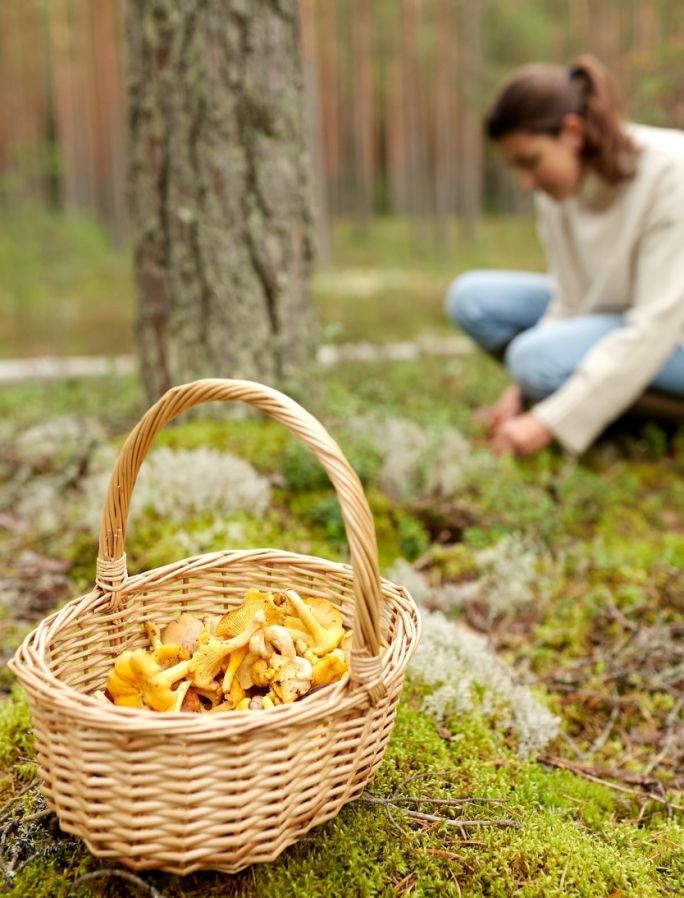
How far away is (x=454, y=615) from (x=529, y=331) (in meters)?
2.32

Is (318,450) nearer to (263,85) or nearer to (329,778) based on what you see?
(329,778)

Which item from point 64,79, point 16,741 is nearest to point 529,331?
point 16,741

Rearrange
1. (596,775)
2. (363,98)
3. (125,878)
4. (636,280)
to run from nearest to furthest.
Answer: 1. (125,878)
2. (596,775)
3. (636,280)
4. (363,98)

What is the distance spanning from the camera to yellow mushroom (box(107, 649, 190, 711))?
1488mm

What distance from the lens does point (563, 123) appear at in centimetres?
380

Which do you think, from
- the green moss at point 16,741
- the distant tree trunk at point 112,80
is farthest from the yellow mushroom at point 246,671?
the distant tree trunk at point 112,80

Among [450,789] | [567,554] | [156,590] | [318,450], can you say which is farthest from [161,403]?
[567,554]

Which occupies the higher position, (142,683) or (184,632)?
(142,683)

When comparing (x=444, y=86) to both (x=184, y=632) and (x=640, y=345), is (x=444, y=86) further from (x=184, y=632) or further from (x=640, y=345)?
(x=184, y=632)

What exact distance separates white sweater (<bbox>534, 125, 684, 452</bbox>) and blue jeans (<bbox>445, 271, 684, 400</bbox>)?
13cm

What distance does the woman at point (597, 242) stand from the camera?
149 inches

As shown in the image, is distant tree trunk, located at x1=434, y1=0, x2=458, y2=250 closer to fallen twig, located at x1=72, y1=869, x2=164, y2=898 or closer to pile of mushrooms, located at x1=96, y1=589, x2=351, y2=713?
pile of mushrooms, located at x1=96, y1=589, x2=351, y2=713

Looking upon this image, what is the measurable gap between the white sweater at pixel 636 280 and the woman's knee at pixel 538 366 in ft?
0.36

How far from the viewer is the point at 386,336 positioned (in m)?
8.76
